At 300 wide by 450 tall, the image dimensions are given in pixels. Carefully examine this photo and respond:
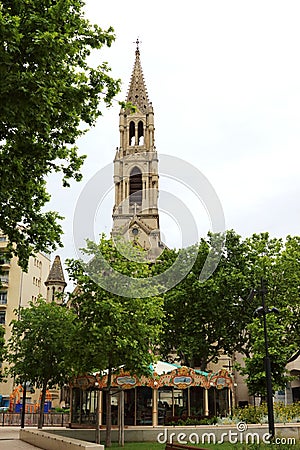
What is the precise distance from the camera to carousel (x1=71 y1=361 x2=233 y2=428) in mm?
27281

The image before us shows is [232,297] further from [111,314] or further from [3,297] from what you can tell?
[3,297]

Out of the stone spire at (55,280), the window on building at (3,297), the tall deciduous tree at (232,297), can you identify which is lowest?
the tall deciduous tree at (232,297)

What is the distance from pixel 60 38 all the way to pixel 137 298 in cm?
1357

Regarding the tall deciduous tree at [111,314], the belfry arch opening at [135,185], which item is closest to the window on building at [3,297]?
the belfry arch opening at [135,185]

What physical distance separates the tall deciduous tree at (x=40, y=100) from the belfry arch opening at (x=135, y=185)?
57.3 m

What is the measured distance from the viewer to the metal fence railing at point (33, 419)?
3913 centimetres

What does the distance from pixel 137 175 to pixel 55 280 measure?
1956 cm

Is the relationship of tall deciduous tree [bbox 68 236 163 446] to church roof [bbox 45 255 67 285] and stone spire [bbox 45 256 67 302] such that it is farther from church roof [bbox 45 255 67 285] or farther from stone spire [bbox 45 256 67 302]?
church roof [bbox 45 255 67 285]

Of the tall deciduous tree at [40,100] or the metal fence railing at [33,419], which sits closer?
the tall deciduous tree at [40,100]

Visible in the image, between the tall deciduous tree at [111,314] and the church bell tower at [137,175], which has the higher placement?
the church bell tower at [137,175]

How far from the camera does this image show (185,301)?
37188 millimetres

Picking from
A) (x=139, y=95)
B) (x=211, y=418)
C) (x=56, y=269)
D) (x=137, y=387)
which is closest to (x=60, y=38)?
(x=137, y=387)

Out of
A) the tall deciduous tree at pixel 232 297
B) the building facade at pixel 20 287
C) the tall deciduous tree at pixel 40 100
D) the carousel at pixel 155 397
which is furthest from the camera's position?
the building facade at pixel 20 287

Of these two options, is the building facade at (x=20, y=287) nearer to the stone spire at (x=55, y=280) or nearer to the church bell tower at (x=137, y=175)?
the stone spire at (x=55, y=280)
